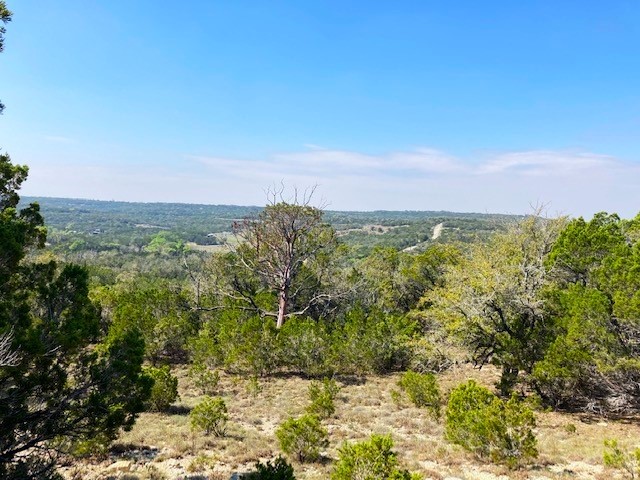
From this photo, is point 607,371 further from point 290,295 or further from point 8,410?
point 290,295

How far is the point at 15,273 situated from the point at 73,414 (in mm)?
2762

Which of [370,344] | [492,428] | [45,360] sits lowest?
[370,344]

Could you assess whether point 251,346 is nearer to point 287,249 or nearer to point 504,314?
point 287,249

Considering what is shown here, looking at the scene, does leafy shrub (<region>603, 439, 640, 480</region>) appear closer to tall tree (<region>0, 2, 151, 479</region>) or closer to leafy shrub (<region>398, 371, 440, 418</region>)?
leafy shrub (<region>398, 371, 440, 418</region>)

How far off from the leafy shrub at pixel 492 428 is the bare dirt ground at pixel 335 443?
335mm

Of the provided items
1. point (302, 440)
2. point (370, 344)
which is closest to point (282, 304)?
point (370, 344)

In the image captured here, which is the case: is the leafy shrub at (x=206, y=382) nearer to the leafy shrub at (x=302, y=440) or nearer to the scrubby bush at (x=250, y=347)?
the scrubby bush at (x=250, y=347)

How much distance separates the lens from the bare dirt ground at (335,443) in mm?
8969

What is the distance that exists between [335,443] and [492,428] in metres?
4.29

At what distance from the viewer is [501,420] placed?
9.12 metres

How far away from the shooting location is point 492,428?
30.1ft

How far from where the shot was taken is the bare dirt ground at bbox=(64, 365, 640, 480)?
29.4 ft

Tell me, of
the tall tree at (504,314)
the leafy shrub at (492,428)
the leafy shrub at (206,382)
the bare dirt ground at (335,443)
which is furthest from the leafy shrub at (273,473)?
the leafy shrub at (206,382)

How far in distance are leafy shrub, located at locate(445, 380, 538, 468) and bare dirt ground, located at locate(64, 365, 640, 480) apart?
1.10ft
